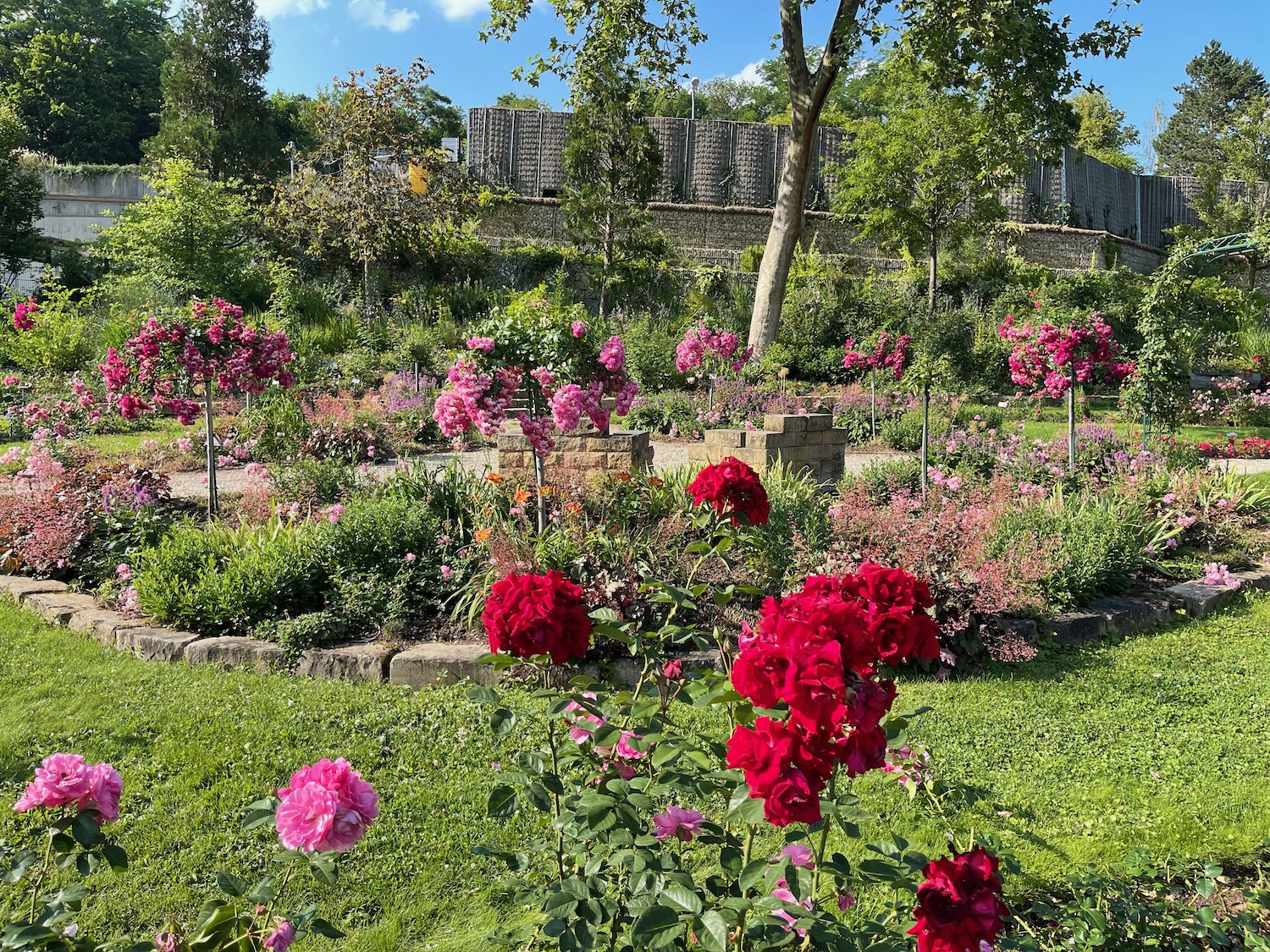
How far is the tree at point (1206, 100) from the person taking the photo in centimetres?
4197

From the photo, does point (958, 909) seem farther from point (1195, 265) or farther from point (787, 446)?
point (1195, 265)

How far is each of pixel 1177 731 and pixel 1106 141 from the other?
126 feet

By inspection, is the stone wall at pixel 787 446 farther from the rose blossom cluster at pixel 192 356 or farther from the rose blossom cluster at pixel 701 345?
the rose blossom cluster at pixel 192 356

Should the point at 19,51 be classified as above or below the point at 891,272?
above

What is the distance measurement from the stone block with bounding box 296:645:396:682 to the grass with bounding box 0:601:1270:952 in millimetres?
91

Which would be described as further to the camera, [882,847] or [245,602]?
[245,602]

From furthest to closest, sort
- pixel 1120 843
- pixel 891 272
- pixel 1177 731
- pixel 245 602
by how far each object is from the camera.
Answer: pixel 891 272 < pixel 245 602 < pixel 1177 731 < pixel 1120 843

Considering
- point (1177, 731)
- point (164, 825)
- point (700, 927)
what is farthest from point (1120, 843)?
point (164, 825)

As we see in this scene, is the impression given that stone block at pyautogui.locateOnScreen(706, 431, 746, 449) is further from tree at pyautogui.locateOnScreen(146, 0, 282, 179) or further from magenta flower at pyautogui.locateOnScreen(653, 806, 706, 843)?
tree at pyautogui.locateOnScreen(146, 0, 282, 179)

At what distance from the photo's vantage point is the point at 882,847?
61.9 inches

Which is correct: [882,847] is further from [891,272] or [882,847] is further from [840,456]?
[891,272]

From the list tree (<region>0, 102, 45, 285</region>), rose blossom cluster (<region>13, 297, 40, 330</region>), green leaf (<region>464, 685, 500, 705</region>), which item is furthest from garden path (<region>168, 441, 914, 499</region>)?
tree (<region>0, 102, 45, 285</region>)

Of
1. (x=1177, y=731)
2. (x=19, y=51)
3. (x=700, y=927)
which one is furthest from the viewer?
(x=19, y=51)

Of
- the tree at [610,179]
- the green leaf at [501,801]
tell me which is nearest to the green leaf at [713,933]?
the green leaf at [501,801]
